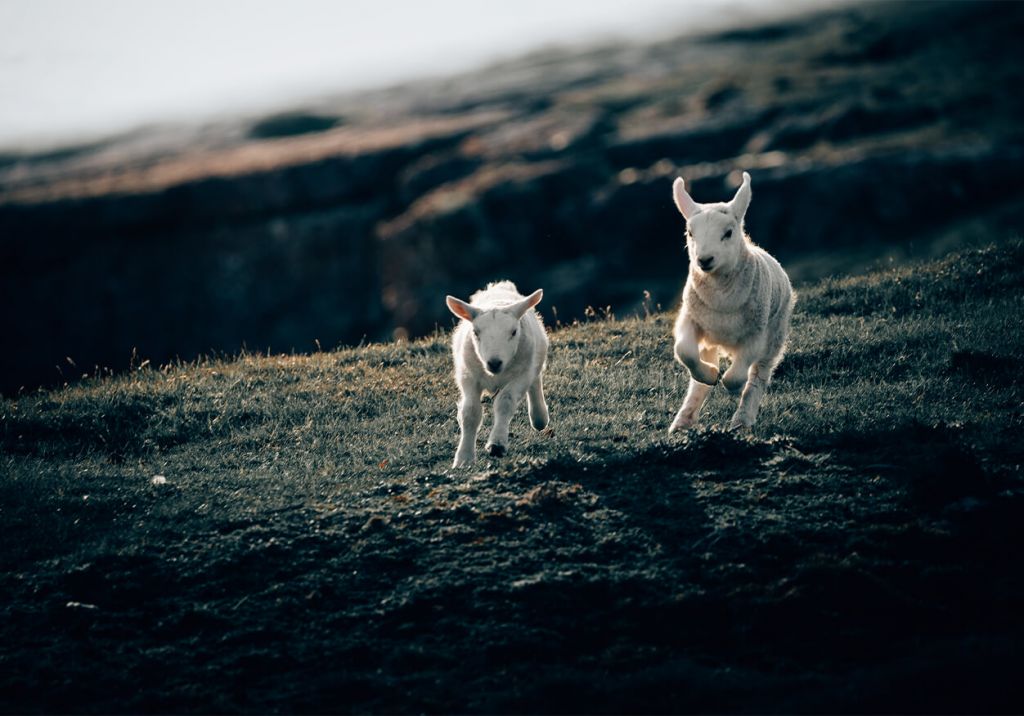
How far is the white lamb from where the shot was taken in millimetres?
9809

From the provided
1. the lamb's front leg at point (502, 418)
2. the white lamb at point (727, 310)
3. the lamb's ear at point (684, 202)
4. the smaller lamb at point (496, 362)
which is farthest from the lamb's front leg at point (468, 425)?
the lamb's ear at point (684, 202)

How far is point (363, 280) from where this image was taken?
5766 centimetres

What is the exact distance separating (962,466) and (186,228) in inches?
2283

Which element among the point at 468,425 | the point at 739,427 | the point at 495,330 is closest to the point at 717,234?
the point at 739,427

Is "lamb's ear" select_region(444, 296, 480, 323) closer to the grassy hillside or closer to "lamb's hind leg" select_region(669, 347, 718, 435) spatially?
the grassy hillside

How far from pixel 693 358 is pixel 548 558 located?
106 inches

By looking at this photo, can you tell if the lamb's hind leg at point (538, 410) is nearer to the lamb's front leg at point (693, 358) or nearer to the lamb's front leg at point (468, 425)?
the lamb's front leg at point (468, 425)

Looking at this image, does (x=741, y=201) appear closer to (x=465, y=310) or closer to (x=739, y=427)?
(x=739, y=427)

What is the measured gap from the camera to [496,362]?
9352 mm

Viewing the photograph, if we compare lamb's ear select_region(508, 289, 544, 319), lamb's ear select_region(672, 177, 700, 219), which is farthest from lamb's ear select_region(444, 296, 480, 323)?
lamb's ear select_region(672, 177, 700, 219)

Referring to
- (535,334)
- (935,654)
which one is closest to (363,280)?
(535,334)

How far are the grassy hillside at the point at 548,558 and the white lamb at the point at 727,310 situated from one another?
0.46 m

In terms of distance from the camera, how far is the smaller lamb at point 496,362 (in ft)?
31.2

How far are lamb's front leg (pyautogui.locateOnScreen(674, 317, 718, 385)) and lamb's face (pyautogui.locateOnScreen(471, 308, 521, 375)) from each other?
1.54m
